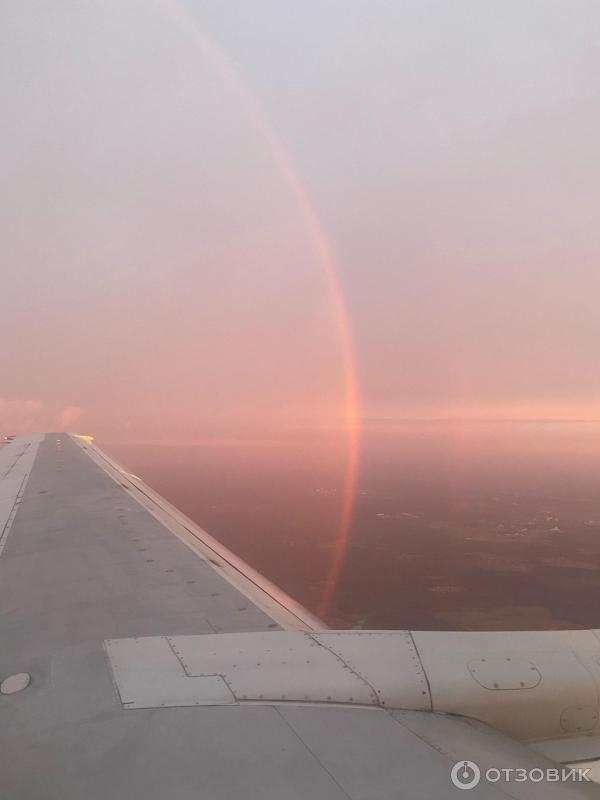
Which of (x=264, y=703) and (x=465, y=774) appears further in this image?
(x=264, y=703)

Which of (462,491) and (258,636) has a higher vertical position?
(258,636)

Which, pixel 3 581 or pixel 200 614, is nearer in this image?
pixel 200 614

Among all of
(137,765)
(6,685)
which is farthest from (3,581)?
(137,765)

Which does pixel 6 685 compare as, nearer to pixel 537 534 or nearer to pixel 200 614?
pixel 200 614
